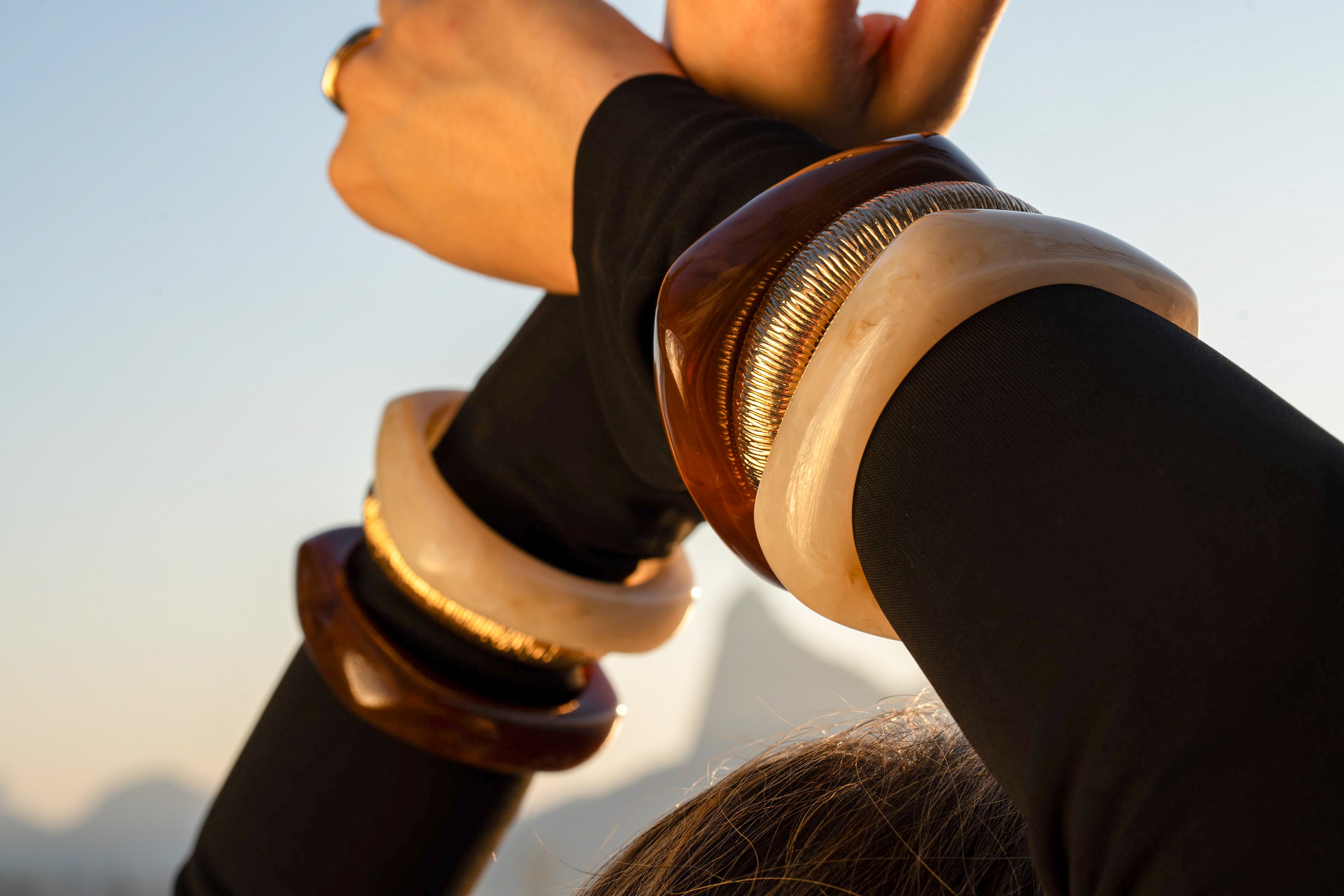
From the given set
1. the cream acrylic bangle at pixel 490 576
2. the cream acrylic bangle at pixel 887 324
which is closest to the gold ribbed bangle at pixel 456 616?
the cream acrylic bangle at pixel 490 576

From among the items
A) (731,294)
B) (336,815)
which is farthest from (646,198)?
(336,815)

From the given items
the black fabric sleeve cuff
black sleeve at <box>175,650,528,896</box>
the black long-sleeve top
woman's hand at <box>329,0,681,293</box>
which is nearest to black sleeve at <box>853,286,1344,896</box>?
the black long-sleeve top

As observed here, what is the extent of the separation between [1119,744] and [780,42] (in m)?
0.28

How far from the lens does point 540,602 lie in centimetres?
42

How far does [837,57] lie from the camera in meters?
0.35

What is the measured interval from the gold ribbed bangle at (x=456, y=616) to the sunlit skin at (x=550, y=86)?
140 mm

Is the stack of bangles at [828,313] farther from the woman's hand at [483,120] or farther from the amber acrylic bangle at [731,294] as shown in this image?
the woman's hand at [483,120]

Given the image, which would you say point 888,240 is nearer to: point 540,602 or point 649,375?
point 649,375

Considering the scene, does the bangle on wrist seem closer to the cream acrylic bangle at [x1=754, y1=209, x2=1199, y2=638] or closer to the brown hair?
the cream acrylic bangle at [x1=754, y1=209, x2=1199, y2=638]

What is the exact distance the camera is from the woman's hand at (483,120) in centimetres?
37

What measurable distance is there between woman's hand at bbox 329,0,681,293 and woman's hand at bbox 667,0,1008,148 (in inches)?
0.9

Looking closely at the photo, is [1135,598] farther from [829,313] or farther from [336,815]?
[336,815]

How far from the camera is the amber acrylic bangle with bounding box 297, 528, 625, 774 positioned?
42cm

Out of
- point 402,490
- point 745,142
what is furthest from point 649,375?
point 402,490
